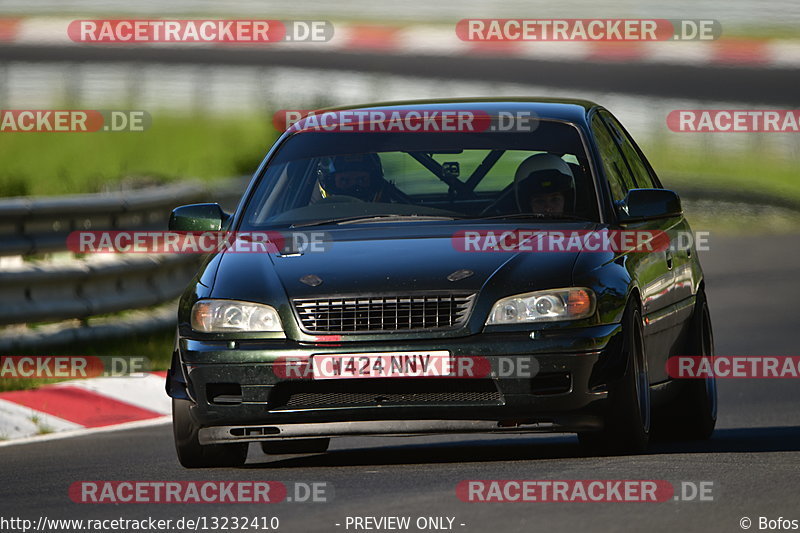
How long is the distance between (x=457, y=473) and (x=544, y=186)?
5.57ft

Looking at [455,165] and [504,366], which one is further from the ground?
[455,165]

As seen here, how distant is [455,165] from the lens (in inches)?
354

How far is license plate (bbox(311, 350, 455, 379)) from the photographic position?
771cm

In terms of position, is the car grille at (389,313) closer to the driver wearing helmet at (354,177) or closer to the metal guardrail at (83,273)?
the driver wearing helmet at (354,177)

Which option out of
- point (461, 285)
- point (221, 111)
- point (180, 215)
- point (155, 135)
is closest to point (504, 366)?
point (461, 285)

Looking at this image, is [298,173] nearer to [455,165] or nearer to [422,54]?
[455,165]

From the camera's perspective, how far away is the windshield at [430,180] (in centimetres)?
878

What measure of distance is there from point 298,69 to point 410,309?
30426mm
